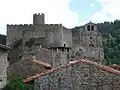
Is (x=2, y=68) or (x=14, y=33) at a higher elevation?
(x=14, y=33)

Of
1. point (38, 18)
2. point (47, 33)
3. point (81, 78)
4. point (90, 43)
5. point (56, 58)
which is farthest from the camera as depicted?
point (90, 43)

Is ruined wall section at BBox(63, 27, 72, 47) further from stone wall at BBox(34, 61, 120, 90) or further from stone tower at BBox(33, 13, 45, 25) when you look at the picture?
stone wall at BBox(34, 61, 120, 90)

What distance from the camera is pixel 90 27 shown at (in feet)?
240

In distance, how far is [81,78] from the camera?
12766 mm

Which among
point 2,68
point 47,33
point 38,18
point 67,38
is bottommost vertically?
point 2,68

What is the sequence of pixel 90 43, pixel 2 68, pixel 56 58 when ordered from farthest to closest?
pixel 90 43 → pixel 56 58 → pixel 2 68

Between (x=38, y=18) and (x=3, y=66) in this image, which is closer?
(x=3, y=66)

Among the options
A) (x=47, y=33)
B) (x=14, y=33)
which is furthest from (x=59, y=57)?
(x=14, y=33)

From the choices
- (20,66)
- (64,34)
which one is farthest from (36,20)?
(20,66)

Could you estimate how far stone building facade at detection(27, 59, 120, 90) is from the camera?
12594 millimetres

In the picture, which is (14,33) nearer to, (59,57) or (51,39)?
(51,39)

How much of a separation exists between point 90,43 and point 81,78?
59483 millimetres

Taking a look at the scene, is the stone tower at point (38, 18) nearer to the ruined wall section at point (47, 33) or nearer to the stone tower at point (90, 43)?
the ruined wall section at point (47, 33)

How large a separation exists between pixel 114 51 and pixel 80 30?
14.2 m
